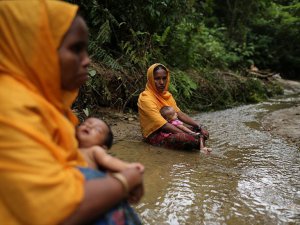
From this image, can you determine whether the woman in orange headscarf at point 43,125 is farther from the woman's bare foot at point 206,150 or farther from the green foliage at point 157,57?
the green foliage at point 157,57

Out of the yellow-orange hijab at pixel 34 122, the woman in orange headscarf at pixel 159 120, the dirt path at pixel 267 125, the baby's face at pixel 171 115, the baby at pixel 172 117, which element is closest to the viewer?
the yellow-orange hijab at pixel 34 122

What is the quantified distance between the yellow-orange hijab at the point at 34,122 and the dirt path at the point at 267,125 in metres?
4.16

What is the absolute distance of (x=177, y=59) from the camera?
30.1ft

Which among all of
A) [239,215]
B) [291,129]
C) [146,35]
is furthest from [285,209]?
[146,35]

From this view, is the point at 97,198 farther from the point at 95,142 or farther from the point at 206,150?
the point at 206,150

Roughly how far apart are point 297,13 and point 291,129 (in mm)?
9774

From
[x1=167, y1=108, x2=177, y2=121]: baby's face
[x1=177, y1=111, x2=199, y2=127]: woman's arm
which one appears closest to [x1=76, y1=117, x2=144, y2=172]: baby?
[x1=167, y1=108, x2=177, y2=121]: baby's face

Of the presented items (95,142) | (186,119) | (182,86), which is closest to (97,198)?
(95,142)

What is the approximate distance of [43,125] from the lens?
1.36m

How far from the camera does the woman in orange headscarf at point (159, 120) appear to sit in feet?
17.4

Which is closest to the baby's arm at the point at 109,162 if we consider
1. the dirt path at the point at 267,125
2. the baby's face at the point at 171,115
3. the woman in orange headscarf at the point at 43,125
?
the woman in orange headscarf at the point at 43,125

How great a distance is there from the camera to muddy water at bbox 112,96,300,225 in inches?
124

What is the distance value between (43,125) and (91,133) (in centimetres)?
86

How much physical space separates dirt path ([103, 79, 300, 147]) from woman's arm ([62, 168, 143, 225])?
4.15 metres
